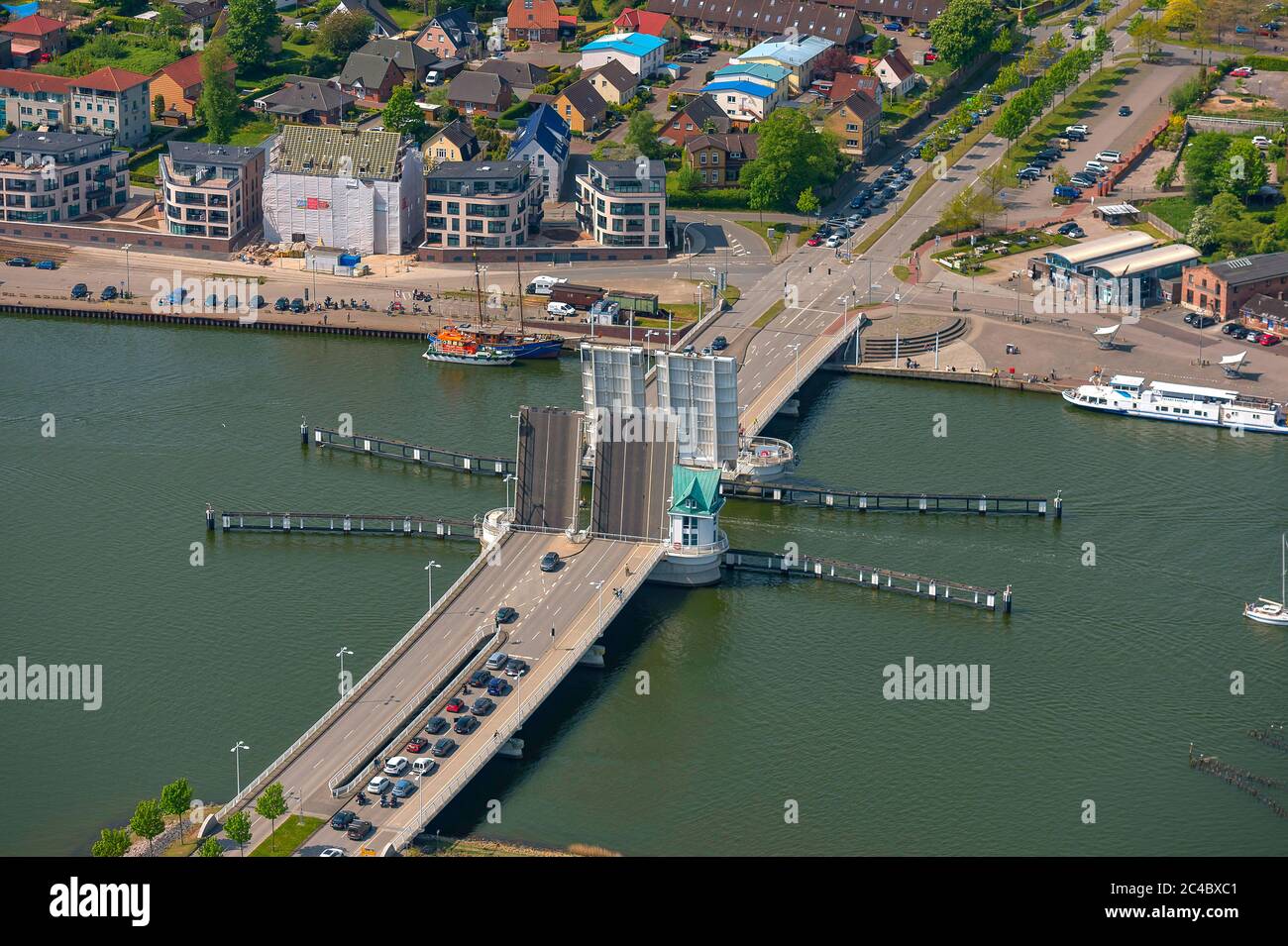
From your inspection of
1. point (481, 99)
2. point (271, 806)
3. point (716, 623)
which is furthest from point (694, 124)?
point (271, 806)

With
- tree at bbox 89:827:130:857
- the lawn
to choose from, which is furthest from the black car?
tree at bbox 89:827:130:857

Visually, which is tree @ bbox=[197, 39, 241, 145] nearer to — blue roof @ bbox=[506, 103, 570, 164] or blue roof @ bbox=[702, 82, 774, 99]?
blue roof @ bbox=[506, 103, 570, 164]

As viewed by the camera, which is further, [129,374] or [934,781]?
[129,374]

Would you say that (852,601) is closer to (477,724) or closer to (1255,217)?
(477,724)

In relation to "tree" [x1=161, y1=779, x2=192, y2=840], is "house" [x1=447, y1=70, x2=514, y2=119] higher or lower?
higher

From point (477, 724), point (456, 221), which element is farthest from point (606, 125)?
point (477, 724)

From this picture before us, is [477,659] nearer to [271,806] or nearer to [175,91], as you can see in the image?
[271,806]
